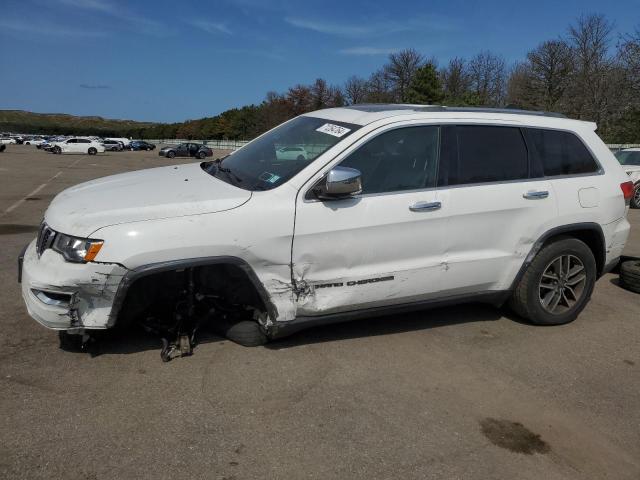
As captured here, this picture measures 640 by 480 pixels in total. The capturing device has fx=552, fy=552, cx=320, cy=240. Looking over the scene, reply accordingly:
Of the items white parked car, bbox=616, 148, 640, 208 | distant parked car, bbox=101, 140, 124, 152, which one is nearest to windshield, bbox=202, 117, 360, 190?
white parked car, bbox=616, 148, 640, 208

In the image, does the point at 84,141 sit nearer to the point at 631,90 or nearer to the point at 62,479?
the point at 631,90

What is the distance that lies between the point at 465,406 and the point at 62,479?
2272 millimetres

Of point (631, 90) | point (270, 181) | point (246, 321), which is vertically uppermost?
point (631, 90)

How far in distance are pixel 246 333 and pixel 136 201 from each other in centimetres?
122

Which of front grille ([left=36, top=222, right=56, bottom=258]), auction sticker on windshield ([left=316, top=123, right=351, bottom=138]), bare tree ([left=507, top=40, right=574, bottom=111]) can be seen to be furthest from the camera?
bare tree ([left=507, top=40, right=574, bottom=111])

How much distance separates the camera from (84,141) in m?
52.2

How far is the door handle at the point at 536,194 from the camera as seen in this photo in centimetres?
442

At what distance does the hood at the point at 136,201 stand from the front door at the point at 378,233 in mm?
587

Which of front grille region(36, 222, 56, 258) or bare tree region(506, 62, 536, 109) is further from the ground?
bare tree region(506, 62, 536, 109)

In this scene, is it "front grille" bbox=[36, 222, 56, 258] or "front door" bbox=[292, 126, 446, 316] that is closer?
"front grille" bbox=[36, 222, 56, 258]

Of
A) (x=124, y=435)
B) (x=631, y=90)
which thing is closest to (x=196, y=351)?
(x=124, y=435)

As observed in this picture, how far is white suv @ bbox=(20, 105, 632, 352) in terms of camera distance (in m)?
3.45

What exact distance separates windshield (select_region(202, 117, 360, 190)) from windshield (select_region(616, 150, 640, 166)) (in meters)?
12.2

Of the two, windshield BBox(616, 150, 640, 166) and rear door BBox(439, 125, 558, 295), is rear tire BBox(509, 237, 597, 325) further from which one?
windshield BBox(616, 150, 640, 166)
